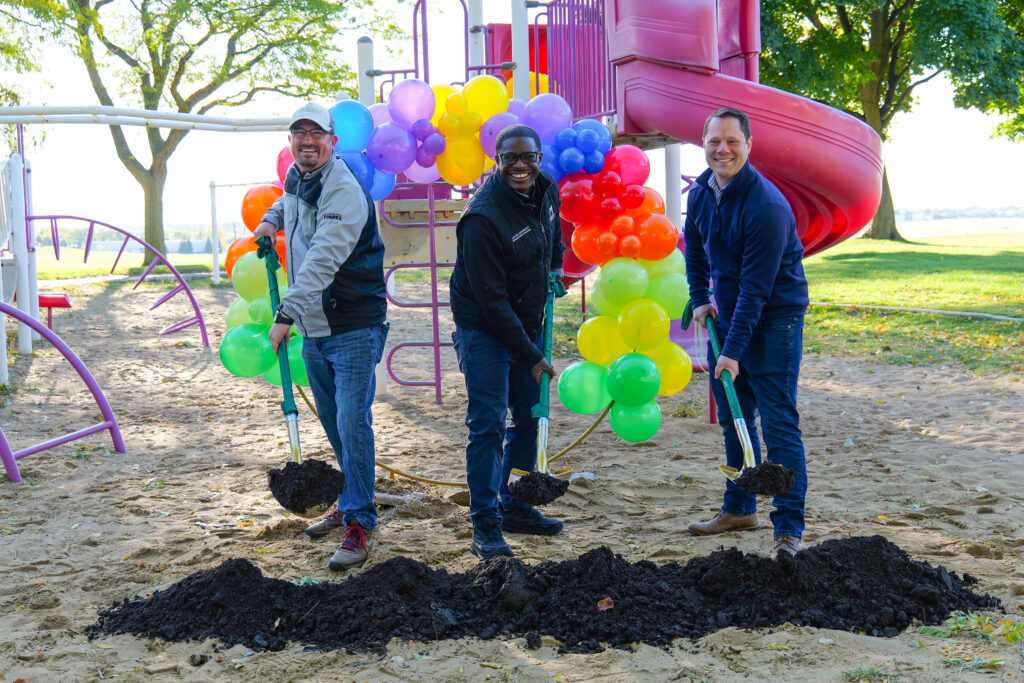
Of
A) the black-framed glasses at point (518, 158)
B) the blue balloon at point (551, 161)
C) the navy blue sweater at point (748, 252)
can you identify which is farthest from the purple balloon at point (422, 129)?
the navy blue sweater at point (748, 252)

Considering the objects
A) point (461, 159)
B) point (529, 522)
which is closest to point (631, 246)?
point (461, 159)

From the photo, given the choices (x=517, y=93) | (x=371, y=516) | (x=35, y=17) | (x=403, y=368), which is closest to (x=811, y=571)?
(x=371, y=516)

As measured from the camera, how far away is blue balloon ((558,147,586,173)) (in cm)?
564

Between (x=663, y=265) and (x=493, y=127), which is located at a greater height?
(x=493, y=127)

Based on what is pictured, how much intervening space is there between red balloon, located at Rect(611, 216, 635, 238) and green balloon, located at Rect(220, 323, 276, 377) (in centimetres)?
223

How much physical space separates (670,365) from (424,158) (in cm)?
215

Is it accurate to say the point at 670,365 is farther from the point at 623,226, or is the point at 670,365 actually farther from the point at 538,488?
the point at 538,488

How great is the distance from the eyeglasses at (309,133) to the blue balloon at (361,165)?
1723 millimetres

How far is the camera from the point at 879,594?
136 inches

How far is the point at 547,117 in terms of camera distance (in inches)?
228

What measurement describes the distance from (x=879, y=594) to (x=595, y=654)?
1.18 metres

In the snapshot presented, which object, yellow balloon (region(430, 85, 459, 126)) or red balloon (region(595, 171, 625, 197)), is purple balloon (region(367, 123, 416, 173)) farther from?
red balloon (region(595, 171, 625, 197))

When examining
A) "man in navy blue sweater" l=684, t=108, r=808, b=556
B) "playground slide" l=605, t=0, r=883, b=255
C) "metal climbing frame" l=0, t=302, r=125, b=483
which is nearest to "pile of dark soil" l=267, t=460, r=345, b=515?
"man in navy blue sweater" l=684, t=108, r=808, b=556

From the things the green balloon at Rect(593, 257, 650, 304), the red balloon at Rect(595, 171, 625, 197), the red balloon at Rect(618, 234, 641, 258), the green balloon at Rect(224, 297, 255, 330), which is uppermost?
the red balloon at Rect(595, 171, 625, 197)
